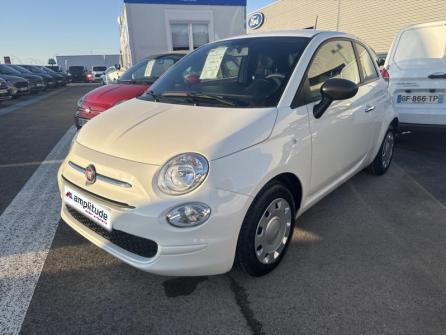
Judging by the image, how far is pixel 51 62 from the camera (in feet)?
204

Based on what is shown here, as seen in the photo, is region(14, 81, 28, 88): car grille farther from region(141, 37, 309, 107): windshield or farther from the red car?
region(141, 37, 309, 107): windshield

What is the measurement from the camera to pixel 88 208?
236 centimetres

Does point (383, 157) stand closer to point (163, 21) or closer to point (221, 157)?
point (221, 157)

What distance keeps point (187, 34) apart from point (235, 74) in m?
12.3

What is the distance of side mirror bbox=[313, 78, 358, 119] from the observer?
270 cm

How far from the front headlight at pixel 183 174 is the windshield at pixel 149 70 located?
4832 millimetres

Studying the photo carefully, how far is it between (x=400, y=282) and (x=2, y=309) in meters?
2.68

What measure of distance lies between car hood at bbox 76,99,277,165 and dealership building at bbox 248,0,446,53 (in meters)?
10.6

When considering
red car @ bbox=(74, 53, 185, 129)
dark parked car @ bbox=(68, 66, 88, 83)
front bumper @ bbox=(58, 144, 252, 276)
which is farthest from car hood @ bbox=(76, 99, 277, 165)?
dark parked car @ bbox=(68, 66, 88, 83)

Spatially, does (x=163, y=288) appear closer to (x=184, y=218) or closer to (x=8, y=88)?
(x=184, y=218)

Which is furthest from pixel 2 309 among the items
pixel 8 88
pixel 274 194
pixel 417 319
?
pixel 8 88

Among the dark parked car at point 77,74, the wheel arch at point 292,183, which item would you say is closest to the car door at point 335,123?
the wheel arch at point 292,183

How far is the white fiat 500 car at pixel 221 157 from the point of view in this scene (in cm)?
208

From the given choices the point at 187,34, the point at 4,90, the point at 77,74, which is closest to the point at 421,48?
the point at 187,34
